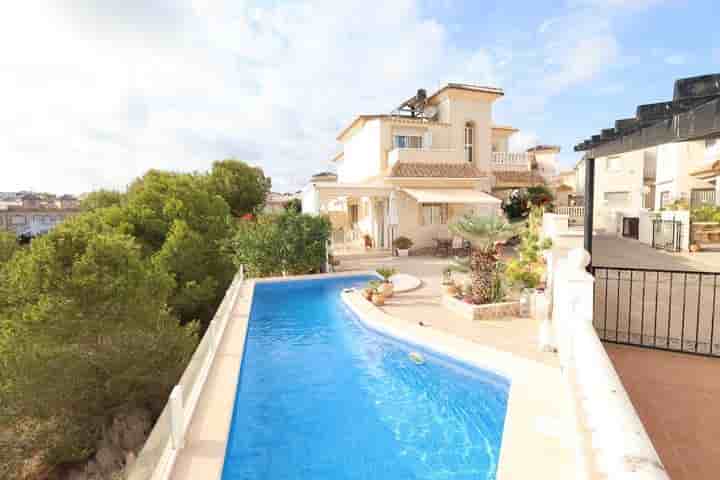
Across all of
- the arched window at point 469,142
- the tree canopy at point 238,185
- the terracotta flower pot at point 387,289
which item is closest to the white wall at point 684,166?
the arched window at point 469,142

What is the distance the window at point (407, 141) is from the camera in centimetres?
3572

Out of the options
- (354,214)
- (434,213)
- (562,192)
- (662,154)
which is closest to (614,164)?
(662,154)

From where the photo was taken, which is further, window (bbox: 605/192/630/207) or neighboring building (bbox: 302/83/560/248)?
window (bbox: 605/192/630/207)

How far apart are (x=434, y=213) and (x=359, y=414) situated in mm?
27035

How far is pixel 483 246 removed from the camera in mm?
15250

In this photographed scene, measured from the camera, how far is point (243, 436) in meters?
8.07

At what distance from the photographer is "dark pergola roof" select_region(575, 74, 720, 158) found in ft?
18.2

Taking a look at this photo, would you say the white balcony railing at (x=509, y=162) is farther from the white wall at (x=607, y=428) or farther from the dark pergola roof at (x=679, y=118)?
the white wall at (x=607, y=428)

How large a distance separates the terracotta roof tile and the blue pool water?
21.1 meters

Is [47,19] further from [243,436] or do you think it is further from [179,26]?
[243,436]

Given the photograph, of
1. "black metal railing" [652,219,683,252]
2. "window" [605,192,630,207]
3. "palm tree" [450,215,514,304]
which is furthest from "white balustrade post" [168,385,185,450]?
"window" [605,192,630,207]

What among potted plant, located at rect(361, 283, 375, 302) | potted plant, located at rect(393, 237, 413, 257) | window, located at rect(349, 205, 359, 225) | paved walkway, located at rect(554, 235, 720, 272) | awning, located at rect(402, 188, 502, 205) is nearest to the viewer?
paved walkway, located at rect(554, 235, 720, 272)

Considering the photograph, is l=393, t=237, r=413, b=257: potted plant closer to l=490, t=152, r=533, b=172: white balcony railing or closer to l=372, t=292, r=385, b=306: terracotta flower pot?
l=490, t=152, r=533, b=172: white balcony railing

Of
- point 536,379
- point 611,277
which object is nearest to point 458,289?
point 611,277
